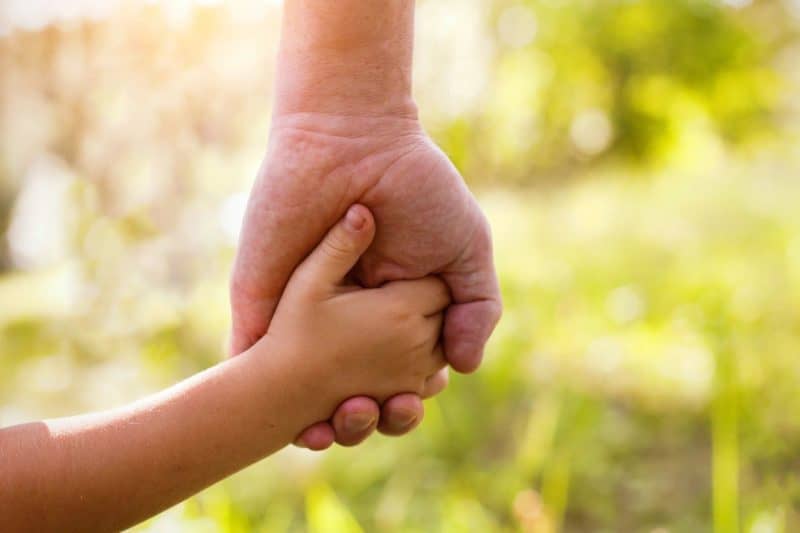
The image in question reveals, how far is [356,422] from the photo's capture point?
1213mm

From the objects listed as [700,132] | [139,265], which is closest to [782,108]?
[700,132]

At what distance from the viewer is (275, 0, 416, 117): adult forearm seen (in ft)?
3.69

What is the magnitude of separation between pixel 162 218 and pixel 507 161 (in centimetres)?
421

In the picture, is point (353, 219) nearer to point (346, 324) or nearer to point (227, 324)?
point (346, 324)

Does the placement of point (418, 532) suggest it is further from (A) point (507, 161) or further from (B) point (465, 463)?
(A) point (507, 161)

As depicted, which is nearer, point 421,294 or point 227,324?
point 421,294

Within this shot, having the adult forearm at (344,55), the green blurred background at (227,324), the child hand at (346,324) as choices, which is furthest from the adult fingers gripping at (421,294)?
the green blurred background at (227,324)

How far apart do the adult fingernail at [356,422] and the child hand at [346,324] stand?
0.10 feet

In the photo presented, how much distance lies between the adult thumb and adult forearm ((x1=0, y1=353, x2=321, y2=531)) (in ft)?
0.49

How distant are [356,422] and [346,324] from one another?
156 mm

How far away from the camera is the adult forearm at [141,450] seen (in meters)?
0.98

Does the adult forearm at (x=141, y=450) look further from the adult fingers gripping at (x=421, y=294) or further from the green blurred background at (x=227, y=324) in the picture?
the green blurred background at (x=227, y=324)

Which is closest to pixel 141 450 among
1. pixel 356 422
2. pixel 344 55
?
pixel 356 422

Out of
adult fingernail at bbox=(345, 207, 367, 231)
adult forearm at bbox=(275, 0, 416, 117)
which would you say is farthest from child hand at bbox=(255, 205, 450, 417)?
adult forearm at bbox=(275, 0, 416, 117)
